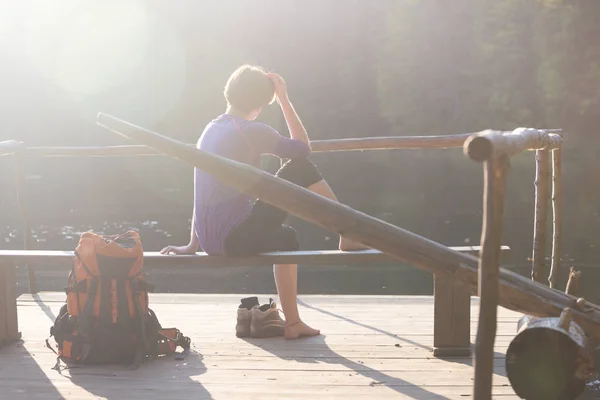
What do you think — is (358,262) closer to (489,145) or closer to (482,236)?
(482,236)

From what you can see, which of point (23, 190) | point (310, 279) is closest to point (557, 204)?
point (23, 190)

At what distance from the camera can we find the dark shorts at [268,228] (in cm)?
370

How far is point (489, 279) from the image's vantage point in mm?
2197

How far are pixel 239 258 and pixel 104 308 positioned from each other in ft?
2.01

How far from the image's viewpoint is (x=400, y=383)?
3328 millimetres

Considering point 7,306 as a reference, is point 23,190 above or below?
above

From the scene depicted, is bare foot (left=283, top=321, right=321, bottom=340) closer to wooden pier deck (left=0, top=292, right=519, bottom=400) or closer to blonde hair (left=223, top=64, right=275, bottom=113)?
wooden pier deck (left=0, top=292, right=519, bottom=400)

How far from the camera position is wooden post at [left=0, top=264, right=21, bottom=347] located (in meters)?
3.92

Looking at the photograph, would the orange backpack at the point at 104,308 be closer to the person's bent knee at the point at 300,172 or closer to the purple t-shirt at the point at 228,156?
the purple t-shirt at the point at 228,156

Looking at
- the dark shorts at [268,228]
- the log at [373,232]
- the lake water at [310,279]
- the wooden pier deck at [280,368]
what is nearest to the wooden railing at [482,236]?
the log at [373,232]

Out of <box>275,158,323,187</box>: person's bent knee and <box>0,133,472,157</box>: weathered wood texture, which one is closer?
<box>275,158,323,187</box>: person's bent knee

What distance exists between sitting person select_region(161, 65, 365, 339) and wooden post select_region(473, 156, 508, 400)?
5.08ft

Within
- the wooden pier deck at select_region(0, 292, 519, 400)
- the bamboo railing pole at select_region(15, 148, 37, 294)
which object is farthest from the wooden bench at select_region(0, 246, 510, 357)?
the bamboo railing pole at select_region(15, 148, 37, 294)

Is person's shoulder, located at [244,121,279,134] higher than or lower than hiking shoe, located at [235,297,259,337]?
higher
